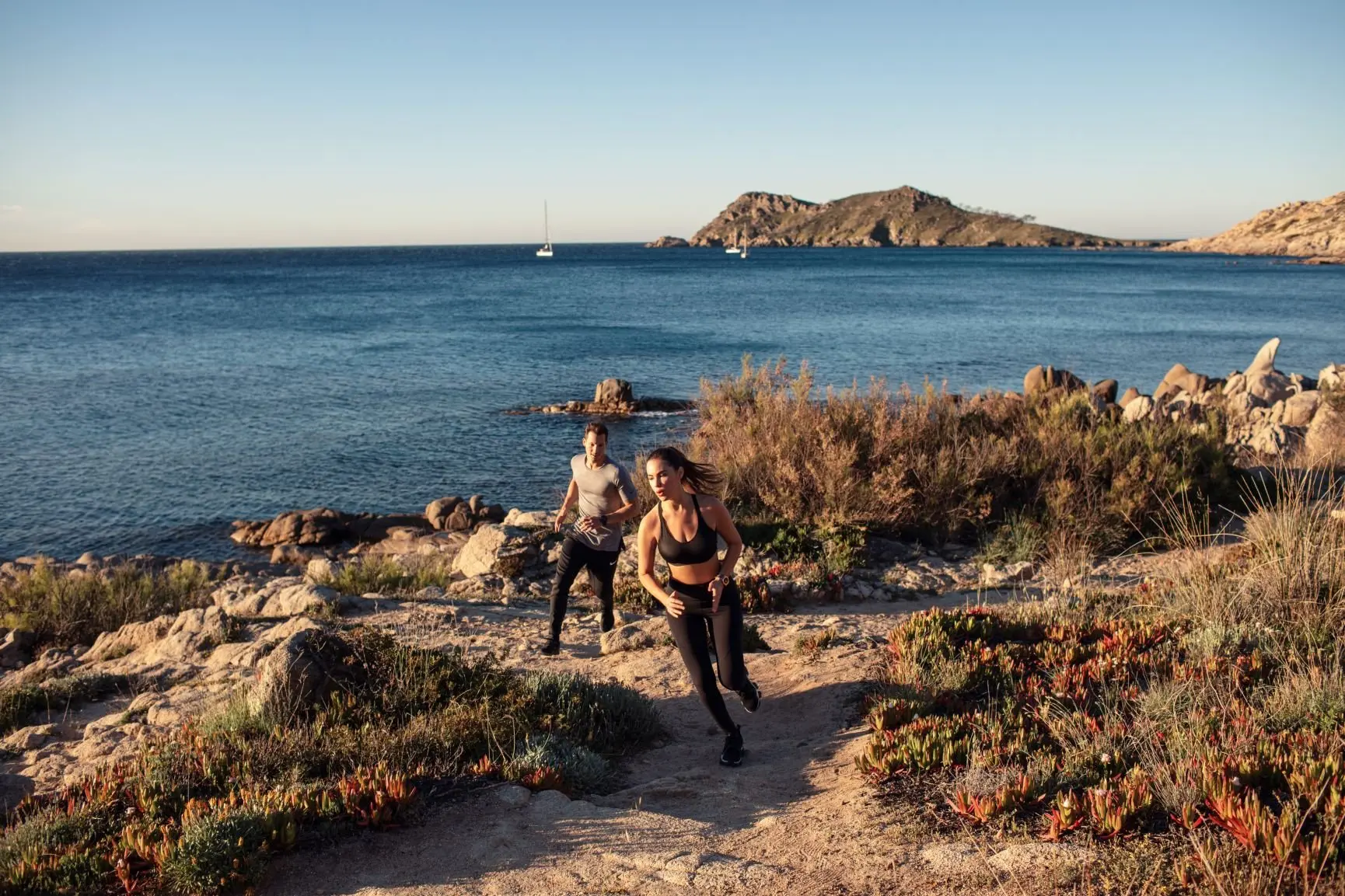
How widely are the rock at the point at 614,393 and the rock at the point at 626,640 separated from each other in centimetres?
1997

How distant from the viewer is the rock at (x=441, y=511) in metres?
18.0

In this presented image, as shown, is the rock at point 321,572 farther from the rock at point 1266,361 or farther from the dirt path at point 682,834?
the rock at point 1266,361

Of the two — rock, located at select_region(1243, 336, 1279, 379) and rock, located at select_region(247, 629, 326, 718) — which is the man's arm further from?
rock, located at select_region(1243, 336, 1279, 379)

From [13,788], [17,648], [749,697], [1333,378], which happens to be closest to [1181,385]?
[1333,378]

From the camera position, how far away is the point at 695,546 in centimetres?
599

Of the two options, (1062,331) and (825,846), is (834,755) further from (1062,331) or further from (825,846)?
(1062,331)

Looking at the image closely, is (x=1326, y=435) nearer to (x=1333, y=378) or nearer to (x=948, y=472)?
(x=1333, y=378)

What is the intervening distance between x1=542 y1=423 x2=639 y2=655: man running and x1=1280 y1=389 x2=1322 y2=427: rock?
57.1 ft

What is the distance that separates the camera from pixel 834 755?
599 cm

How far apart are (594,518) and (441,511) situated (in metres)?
10.6

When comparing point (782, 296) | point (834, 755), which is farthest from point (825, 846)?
point (782, 296)

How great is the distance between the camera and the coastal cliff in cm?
12531

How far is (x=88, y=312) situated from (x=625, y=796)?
71178 mm

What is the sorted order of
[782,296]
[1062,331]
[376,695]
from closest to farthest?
[376,695] → [1062,331] → [782,296]
